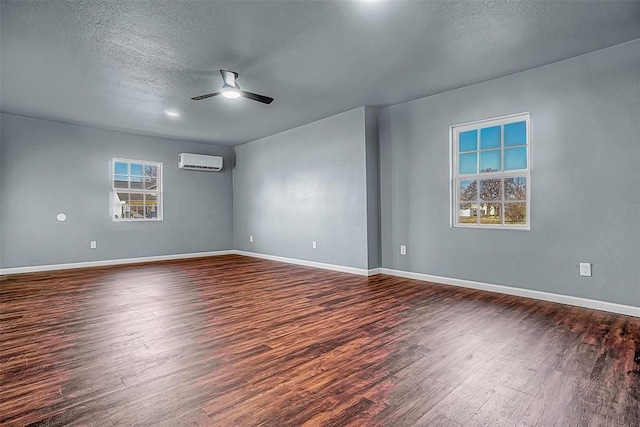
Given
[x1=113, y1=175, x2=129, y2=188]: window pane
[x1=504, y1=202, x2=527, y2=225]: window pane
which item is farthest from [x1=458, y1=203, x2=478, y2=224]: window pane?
[x1=113, y1=175, x2=129, y2=188]: window pane

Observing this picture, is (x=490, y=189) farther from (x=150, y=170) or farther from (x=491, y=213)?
(x=150, y=170)

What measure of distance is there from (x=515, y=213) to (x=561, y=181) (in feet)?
1.88

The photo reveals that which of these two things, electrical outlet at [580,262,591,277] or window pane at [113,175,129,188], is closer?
electrical outlet at [580,262,591,277]

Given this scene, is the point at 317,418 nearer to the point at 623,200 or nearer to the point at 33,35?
the point at 623,200

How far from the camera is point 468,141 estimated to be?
4.23m

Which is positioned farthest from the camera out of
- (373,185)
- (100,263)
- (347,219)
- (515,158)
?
(100,263)

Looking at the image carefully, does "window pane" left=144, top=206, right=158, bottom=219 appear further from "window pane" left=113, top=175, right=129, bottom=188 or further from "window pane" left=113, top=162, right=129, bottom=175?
"window pane" left=113, top=162, right=129, bottom=175

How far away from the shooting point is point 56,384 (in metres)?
1.87

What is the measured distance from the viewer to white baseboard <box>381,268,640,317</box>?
3049 mm

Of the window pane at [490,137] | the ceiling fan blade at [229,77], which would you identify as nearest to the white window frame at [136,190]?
the ceiling fan blade at [229,77]

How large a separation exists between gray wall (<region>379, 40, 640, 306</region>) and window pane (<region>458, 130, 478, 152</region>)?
17cm

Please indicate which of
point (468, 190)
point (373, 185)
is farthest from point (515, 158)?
point (373, 185)

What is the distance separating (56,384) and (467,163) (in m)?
4.47

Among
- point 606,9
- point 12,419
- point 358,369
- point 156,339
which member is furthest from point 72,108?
point 606,9
